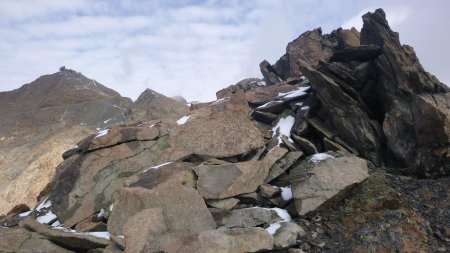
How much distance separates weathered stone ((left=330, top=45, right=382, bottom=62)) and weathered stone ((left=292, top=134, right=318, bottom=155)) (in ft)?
15.3

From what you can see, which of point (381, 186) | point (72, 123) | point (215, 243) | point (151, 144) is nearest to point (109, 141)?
point (151, 144)

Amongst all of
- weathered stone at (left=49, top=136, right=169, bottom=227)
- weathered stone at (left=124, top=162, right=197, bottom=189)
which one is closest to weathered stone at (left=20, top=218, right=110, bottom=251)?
weathered stone at (left=49, top=136, right=169, bottom=227)

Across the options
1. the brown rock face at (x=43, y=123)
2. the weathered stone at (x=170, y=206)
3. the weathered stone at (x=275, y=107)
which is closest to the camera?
the weathered stone at (x=170, y=206)

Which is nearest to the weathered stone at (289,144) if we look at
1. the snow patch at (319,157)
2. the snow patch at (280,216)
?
the snow patch at (319,157)

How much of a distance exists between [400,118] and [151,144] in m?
10.6

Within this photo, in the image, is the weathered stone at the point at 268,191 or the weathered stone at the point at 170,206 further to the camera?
the weathered stone at the point at 268,191

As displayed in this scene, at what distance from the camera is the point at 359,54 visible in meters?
16.4

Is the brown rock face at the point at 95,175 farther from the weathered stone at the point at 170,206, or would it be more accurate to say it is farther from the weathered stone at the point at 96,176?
the weathered stone at the point at 170,206

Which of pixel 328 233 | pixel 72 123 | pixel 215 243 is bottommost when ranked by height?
pixel 328 233

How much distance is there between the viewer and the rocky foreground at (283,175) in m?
10.8

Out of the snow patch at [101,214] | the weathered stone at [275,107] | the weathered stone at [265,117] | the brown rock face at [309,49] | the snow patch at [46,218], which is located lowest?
the snow patch at [101,214]

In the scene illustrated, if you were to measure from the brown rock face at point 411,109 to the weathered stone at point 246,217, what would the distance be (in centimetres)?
583

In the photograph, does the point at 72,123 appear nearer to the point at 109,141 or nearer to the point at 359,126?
the point at 109,141

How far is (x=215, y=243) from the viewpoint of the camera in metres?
9.98
